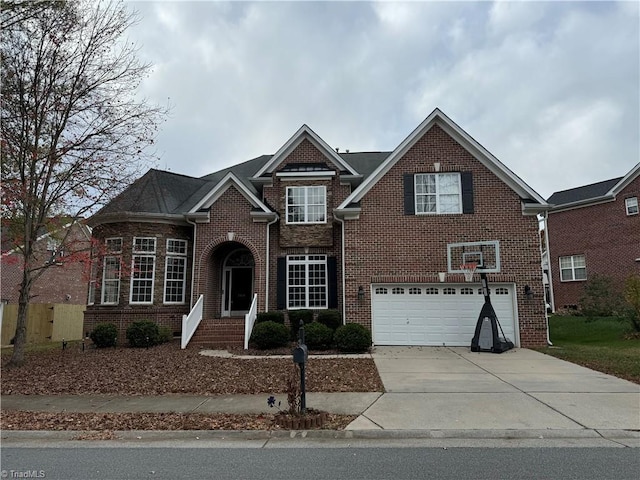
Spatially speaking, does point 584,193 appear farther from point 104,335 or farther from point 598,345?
point 104,335

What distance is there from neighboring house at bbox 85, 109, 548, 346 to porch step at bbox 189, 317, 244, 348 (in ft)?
0.19

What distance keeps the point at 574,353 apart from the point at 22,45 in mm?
17481

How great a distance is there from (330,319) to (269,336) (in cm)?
223

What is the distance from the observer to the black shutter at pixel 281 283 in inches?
648

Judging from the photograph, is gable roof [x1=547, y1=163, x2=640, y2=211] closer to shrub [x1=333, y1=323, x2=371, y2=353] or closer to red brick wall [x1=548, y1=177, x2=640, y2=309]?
red brick wall [x1=548, y1=177, x2=640, y2=309]

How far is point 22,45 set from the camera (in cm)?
1181

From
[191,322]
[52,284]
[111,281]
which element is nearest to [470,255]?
[191,322]

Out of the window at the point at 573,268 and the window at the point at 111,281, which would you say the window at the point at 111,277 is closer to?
the window at the point at 111,281

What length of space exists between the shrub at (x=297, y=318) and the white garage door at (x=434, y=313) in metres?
2.27

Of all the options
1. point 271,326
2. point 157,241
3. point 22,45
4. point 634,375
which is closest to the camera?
point 634,375

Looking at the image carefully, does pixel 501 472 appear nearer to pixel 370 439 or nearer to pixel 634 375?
pixel 370 439

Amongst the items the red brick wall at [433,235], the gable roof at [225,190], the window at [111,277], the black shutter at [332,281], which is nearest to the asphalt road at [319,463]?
the red brick wall at [433,235]

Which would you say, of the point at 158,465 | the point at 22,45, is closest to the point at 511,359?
the point at 158,465

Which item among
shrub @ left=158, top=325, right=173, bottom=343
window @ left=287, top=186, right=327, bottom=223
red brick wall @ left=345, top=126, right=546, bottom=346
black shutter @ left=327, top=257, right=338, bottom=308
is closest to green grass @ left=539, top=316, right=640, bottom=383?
red brick wall @ left=345, top=126, right=546, bottom=346
